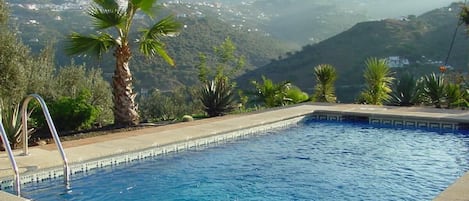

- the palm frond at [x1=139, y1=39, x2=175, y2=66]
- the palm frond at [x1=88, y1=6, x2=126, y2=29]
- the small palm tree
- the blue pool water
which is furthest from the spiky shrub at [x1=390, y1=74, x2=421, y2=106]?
the palm frond at [x1=88, y1=6, x2=126, y2=29]

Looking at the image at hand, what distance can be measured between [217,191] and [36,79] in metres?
8.07

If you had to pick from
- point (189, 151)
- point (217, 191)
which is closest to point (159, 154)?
point (189, 151)

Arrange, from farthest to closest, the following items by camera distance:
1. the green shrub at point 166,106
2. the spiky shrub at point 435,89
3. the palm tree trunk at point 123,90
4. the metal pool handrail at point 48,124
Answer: the green shrub at point 166,106 < the spiky shrub at point 435,89 < the palm tree trunk at point 123,90 < the metal pool handrail at point 48,124

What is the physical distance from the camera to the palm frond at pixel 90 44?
32.8 feet

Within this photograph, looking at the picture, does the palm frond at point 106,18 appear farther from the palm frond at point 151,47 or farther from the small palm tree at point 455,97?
the small palm tree at point 455,97

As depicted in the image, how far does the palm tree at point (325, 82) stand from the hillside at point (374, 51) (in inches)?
819

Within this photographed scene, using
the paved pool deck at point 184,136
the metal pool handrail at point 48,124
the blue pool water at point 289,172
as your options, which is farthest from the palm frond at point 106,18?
the metal pool handrail at point 48,124

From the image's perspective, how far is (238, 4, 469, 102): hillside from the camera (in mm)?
40625

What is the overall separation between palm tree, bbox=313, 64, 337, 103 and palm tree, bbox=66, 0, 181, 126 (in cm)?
577

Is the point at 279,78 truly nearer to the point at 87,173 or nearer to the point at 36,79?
the point at 36,79

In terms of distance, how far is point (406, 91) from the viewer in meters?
14.4

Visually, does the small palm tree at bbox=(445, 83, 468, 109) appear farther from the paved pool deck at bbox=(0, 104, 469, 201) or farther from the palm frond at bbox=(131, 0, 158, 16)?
the palm frond at bbox=(131, 0, 158, 16)

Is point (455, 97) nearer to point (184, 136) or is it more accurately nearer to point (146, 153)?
point (184, 136)

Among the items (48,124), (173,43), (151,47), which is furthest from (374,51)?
(48,124)
